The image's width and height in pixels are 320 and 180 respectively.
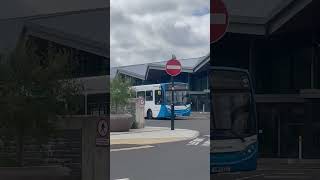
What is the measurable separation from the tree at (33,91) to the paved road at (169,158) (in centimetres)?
58

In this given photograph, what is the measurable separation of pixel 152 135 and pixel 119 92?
1.21 ft

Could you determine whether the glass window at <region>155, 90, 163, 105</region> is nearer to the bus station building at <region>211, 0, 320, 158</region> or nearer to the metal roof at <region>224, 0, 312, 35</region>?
the bus station building at <region>211, 0, 320, 158</region>

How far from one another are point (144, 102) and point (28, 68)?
2.96ft

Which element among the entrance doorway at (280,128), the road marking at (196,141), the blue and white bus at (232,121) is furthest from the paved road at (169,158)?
the entrance doorway at (280,128)

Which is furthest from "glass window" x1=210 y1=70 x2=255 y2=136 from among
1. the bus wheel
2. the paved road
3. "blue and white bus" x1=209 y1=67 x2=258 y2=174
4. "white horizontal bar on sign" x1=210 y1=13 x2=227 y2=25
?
the bus wheel

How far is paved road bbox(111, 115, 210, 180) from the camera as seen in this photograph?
2627mm

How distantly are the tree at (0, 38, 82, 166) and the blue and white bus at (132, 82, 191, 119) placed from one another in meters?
0.63

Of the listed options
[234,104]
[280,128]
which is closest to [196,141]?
[234,104]

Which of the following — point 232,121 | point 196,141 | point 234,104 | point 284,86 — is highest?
point 284,86

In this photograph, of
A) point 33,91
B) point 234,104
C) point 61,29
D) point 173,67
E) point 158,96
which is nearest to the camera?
point 173,67

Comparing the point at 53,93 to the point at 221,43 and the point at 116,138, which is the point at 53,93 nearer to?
the point at 116,138

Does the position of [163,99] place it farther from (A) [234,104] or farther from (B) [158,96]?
(A) [234,104]

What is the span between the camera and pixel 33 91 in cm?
312

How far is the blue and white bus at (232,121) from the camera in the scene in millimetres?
2824
